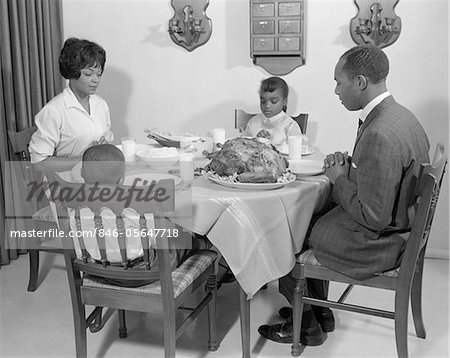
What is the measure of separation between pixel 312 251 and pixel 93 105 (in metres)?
1.57

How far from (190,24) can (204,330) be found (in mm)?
1953

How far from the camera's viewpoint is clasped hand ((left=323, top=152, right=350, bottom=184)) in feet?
7.59

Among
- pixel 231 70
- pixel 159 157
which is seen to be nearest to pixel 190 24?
pixel 231 70

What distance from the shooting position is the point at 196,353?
8.38 feet

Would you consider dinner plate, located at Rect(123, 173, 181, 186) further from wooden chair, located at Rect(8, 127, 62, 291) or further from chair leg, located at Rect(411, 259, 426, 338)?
chair leg, located at Rect(411, 259, 426, 338)

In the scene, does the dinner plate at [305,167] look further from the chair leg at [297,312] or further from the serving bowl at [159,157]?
Answer: the serving bowl at [159,157]

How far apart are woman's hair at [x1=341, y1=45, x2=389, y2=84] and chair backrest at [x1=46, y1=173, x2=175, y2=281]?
0.90 meters

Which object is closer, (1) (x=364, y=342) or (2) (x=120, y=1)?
(1) (x=364, y=342)

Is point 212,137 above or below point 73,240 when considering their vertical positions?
above

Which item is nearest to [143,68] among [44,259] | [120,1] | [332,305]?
[120,1]

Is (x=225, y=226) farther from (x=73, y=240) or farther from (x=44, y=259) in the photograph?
(x=44, y=259)

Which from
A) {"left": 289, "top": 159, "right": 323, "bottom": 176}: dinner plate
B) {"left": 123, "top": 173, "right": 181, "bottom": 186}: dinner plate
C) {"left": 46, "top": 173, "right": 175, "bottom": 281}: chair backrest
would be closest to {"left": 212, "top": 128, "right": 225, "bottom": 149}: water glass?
{"left": 289, "top": 159, "right": 323, "bottom": 176}: dinner plate

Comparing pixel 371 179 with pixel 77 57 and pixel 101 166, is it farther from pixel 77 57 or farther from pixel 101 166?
pixel 77 57

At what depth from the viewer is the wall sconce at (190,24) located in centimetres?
370
